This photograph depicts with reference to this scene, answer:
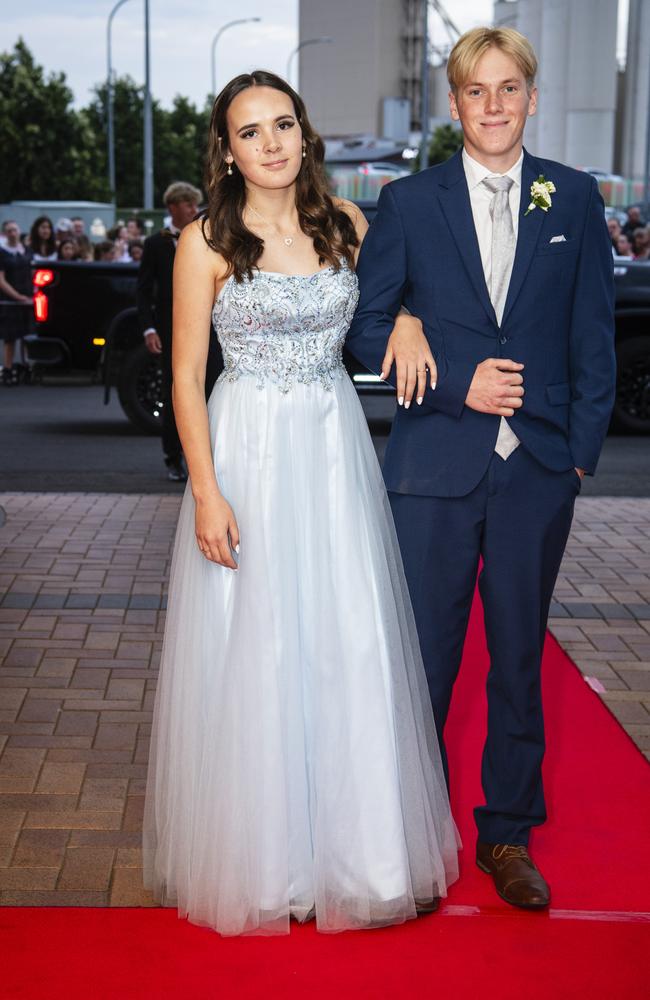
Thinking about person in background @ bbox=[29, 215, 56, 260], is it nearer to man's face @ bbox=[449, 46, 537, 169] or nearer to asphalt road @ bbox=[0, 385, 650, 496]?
asphalt road @ bbox=[0, 385, 650, 496]

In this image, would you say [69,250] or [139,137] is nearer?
[69,250]

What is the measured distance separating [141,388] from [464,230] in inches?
318

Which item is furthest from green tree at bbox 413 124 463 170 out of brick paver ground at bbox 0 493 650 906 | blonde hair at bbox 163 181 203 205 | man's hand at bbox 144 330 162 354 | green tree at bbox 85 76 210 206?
brick paver ground at bbox 0 493 650 906

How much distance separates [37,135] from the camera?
46156 mm

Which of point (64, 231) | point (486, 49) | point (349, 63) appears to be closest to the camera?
point (486, 49)

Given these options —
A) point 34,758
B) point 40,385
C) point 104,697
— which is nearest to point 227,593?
point 34,758

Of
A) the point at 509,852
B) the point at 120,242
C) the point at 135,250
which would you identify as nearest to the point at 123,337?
the point at 135,250

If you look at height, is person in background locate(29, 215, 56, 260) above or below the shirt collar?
below

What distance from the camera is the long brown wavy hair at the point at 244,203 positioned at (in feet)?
9.88

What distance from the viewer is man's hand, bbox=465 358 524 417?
9.94 feet

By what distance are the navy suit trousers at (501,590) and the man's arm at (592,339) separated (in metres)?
0.13

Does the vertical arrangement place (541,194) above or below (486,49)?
below

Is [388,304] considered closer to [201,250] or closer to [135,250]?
[201,250]

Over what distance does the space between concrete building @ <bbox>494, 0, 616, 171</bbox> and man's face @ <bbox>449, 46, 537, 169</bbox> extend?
2672 inches
